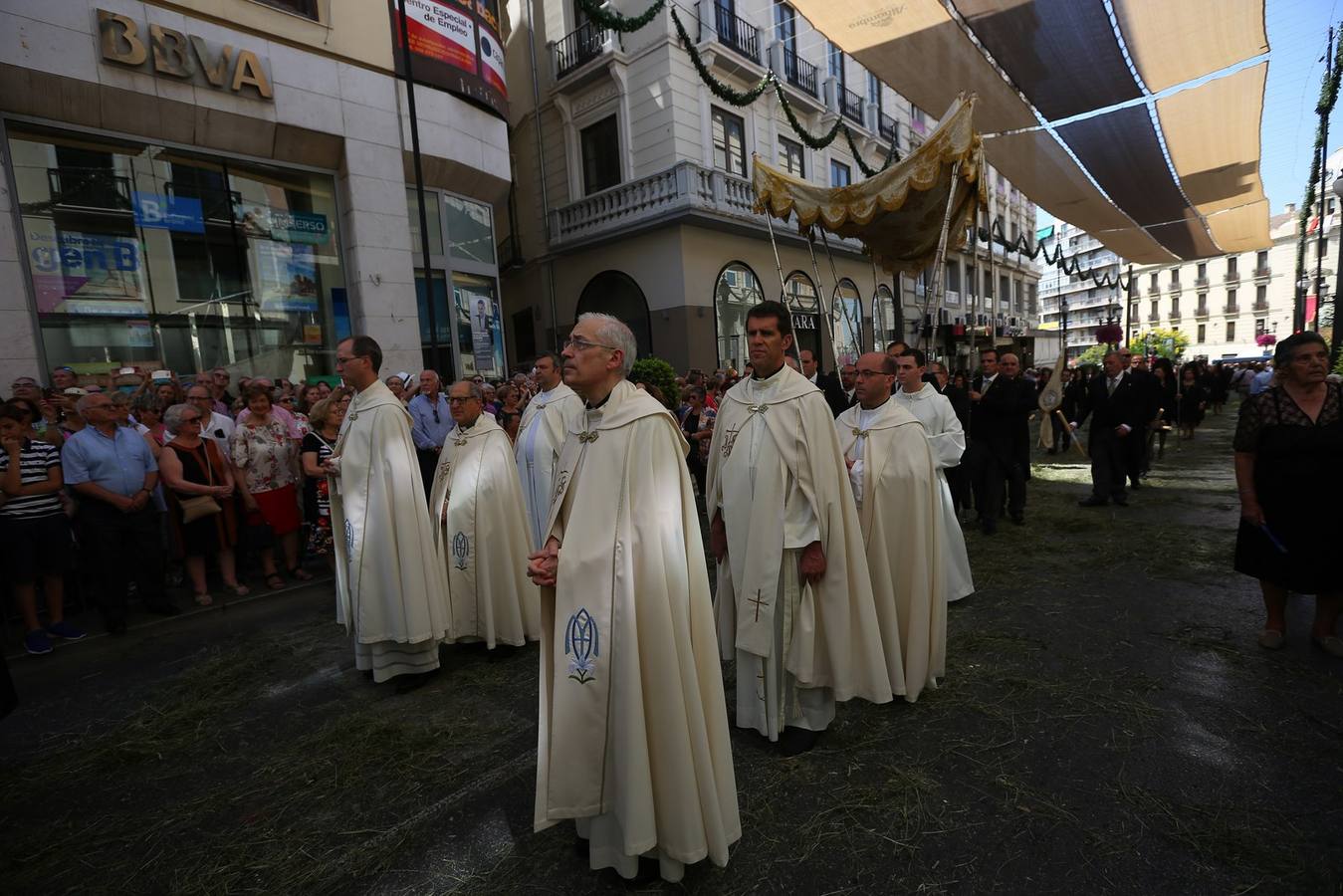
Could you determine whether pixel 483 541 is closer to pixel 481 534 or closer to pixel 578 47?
pixel 481 534

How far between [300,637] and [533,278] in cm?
1586

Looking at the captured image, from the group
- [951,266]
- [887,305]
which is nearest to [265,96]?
[887,305]

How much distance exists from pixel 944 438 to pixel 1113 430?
4526 millimetres

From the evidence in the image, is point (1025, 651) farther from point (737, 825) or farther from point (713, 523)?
point (737, 825)

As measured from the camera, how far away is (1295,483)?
3.86 meters

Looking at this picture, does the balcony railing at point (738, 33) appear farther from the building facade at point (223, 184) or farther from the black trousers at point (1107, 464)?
the black trousers at point (1107, 464)

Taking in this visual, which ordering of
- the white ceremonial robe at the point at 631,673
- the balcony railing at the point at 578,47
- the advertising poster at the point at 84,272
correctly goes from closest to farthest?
the white ceremonial robe at the point at 631,673 < the advertising poster at the point at 84,272 < the balcony railing at the point at 578,47

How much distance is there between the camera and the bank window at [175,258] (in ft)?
28.8

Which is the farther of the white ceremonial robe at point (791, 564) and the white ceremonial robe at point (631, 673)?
the white ceremonial robe at point (791, 564)

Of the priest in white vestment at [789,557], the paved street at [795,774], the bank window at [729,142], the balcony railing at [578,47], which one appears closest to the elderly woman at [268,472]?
the paved street at [795,774]

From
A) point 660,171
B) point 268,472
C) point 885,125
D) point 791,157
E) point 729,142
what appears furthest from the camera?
point 885,125

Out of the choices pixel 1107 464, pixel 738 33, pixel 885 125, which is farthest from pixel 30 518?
pixel 885 125

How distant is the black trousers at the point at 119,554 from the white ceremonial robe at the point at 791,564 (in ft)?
17.3

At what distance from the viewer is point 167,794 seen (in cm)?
322
